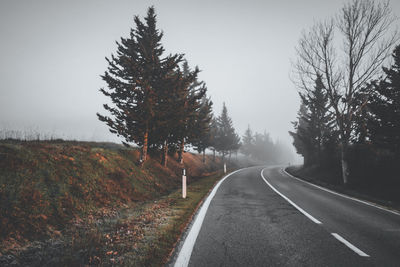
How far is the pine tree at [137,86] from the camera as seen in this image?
397 inches

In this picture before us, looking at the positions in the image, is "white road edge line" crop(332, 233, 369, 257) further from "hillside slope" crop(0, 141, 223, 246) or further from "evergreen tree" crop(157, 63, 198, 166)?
"evergreen tree" crop(157, 63, 198, 166)

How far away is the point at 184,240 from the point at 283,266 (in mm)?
1681

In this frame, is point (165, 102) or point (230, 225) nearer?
point (230, 225)

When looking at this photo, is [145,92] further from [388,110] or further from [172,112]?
[388,110]

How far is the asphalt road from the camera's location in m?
2.63

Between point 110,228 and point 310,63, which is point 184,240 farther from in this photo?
point 310,63

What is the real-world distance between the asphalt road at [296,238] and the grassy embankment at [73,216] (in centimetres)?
78

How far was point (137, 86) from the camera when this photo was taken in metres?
10.6

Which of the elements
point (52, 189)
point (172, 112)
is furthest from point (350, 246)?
point (172, 112)

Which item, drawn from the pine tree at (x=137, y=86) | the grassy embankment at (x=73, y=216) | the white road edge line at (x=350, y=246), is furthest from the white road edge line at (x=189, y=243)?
the pine tree at (x=137, y=86)

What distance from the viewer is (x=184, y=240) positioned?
3236 mm

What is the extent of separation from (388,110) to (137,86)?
15.9m

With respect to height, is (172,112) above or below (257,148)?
above

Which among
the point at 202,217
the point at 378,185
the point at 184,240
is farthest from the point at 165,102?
the point at 378,185
